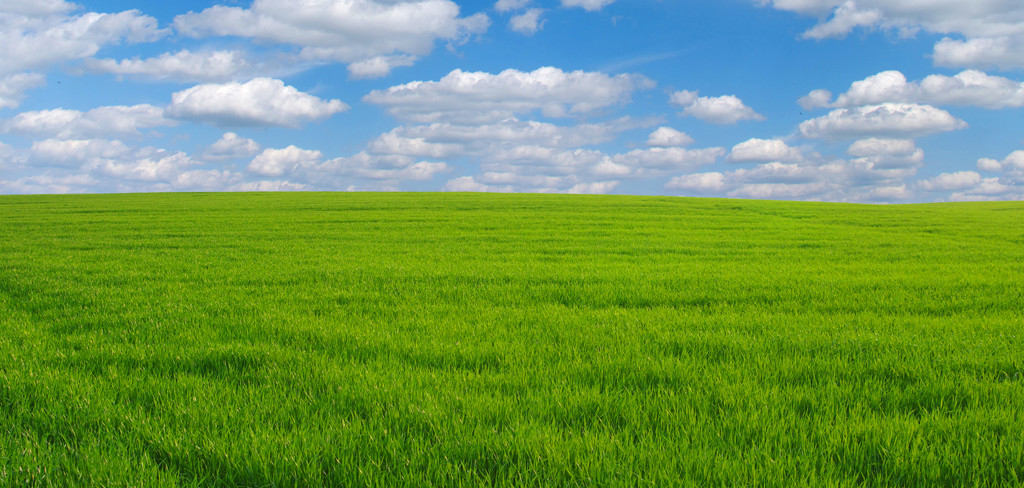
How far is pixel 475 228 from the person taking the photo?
22.9 m

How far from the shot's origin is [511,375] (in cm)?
517

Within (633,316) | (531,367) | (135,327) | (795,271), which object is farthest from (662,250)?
(135,327)

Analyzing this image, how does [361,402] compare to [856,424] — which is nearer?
[856,424]

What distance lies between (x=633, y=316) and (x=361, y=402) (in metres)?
4.32

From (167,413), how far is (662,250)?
13961mm

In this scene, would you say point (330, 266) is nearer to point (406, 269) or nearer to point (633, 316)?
point (406, 269)

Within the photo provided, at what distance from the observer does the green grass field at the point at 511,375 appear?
360cm

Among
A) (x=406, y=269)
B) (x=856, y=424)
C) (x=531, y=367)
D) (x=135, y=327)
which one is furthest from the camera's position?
(x=406, y=269)

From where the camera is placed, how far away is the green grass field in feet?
11.8

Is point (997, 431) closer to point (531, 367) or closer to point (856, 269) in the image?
point (531, 367)

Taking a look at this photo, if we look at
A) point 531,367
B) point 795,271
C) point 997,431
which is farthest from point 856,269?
point 531,367

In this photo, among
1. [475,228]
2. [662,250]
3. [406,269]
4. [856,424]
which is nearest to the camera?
[856,424]

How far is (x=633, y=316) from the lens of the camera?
779cm

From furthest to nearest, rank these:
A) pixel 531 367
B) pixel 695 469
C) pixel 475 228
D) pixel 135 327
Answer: pixel 475 228 → pixel 135 327 → pixel 531 367 → pixel 695 469
